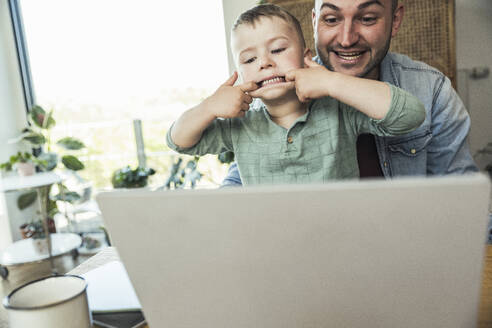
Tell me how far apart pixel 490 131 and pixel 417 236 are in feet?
8.44

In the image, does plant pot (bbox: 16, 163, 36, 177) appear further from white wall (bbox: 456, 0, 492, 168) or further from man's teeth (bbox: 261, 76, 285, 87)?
white wall (bbox: 456, 0, 492, 168)

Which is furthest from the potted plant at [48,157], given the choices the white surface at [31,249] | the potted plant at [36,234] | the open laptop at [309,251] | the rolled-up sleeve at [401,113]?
the open laptop at [309,251]

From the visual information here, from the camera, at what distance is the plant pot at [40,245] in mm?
2996

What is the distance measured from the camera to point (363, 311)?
0.44m

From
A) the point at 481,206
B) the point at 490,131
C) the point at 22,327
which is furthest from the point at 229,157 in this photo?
the point at 481,206

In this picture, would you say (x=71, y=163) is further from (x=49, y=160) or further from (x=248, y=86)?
(x=248, y=86)

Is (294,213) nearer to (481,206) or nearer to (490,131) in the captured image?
(481,206)

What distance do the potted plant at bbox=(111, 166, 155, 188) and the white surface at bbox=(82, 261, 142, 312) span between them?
2.11 meters

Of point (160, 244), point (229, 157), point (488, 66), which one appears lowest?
point (229, 157)

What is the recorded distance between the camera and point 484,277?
0.73m

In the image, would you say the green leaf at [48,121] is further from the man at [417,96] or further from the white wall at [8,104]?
the man at [417,96]

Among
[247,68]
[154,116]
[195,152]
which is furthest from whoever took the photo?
[154,116]

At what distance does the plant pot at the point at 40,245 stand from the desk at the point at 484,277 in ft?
7.62

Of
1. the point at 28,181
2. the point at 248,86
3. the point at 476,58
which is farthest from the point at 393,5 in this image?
the point at 28,181
